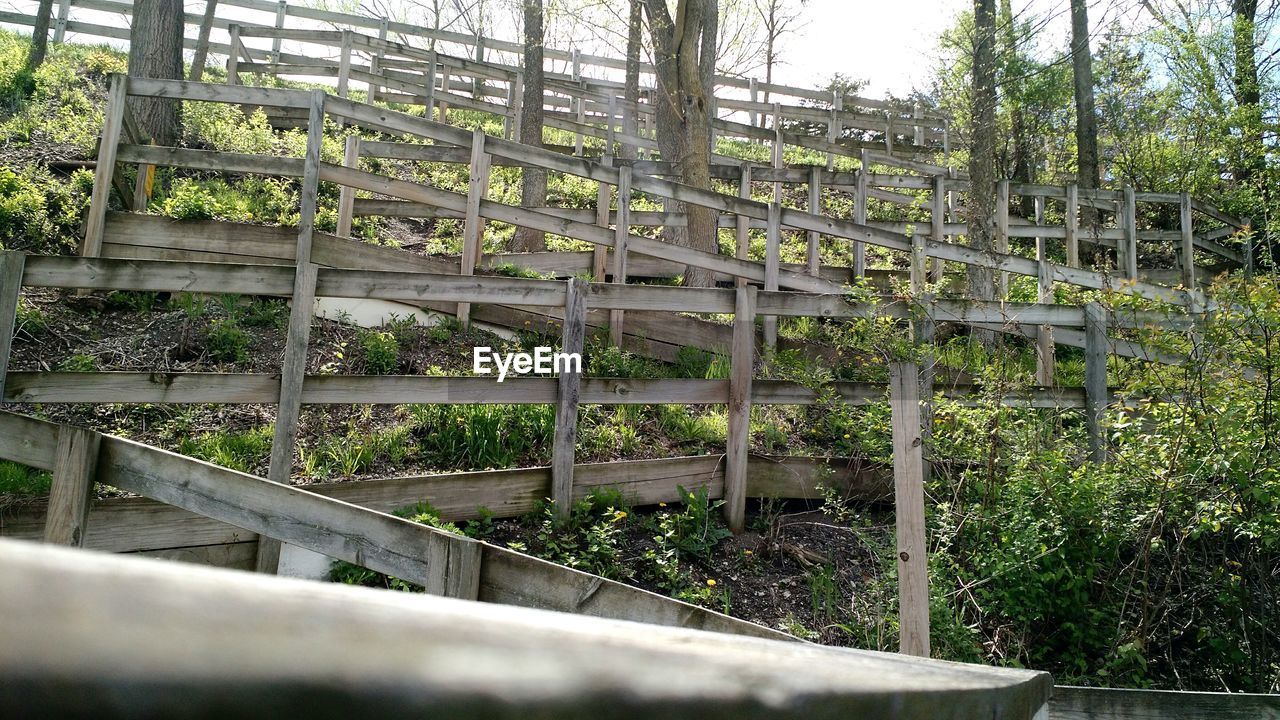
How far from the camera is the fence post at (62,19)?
20.6m

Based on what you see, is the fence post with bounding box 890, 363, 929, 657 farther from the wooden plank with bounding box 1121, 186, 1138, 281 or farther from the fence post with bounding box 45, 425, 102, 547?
the wooden plank with bounding box 1121, 186, 1138, 281

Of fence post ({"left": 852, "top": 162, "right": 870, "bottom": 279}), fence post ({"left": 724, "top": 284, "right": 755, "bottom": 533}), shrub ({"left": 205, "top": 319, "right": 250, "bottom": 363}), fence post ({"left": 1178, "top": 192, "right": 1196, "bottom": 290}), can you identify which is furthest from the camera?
fence post ({"left": 1178, "top": 192, "right": 1196, "bottom": 290})

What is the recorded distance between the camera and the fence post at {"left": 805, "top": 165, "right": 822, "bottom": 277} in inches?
426

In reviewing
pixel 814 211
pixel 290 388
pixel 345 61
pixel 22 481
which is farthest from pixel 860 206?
pixel 345 61

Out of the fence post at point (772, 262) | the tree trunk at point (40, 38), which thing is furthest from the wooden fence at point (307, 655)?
the tree trunk at point (40, 38)

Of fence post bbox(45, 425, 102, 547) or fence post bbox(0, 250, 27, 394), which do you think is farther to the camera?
fence post bbox(0, 250, 27, 394)

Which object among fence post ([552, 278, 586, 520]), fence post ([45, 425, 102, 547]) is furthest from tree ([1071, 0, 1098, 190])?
fence post ([45, 425, 102, 547])

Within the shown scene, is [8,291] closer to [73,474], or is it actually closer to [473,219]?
[73,474]

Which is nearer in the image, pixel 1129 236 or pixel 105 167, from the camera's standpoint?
pixel 105 167

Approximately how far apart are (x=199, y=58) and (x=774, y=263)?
44.0ft

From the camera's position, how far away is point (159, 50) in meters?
12.6

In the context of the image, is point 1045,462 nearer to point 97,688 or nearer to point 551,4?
point 97,688

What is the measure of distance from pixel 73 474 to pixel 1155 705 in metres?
3.57

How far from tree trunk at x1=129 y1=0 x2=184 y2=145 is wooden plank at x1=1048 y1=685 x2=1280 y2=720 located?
13156 mm
